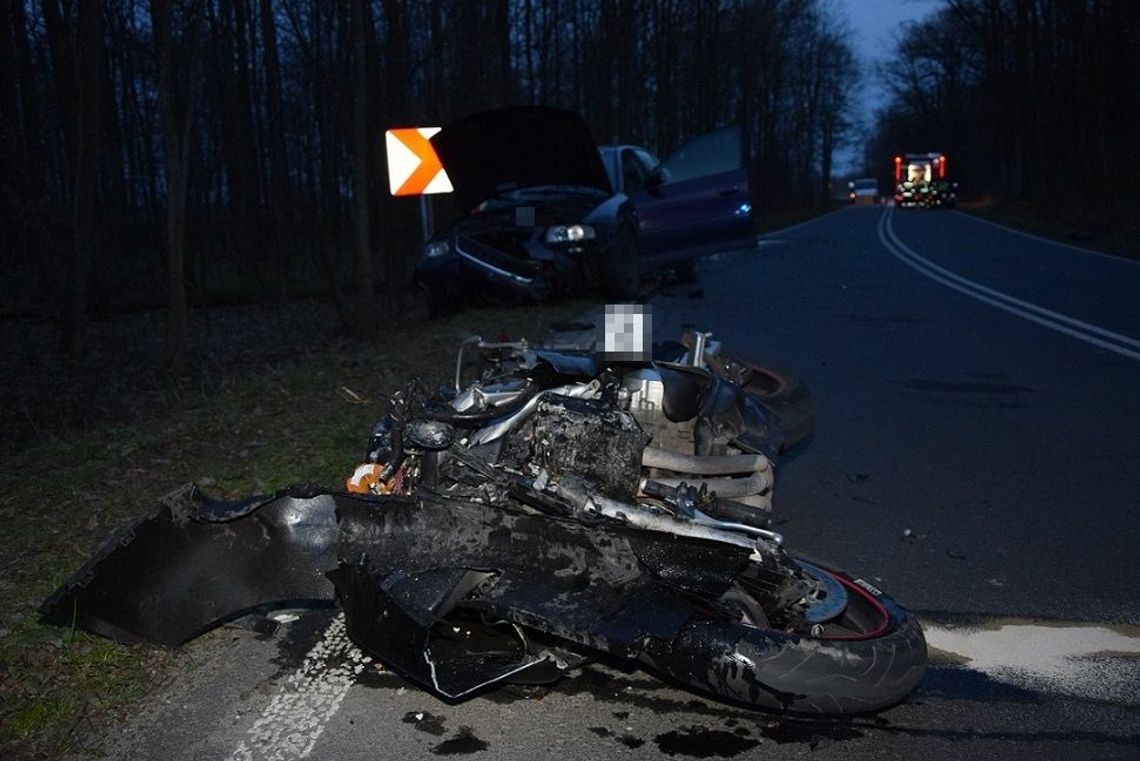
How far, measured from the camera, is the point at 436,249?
44.9 feet

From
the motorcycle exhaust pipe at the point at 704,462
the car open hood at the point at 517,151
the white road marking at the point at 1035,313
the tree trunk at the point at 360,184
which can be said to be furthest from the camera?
the tree trunk at the point at 360,184

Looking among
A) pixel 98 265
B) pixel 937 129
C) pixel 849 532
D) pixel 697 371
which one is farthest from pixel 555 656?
pixel 937 129

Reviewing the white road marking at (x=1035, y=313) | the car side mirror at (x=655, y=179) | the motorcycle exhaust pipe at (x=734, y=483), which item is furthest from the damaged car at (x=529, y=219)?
the motorcycle exhaust pipe at (x=734, y=483)

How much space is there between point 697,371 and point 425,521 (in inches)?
65.8

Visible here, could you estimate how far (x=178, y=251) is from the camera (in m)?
11.9

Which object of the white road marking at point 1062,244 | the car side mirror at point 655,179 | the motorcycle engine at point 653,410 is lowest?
the motorcycle engine at point 653,410

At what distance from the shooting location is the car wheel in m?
13.7

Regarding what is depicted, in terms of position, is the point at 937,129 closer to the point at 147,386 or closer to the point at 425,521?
the point at 147,386

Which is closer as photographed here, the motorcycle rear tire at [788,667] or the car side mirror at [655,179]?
the motorcycle rear tire at [788,667]

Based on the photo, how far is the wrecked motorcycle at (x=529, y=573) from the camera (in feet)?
11.7

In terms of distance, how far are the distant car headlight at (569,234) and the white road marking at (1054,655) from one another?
30.8ft

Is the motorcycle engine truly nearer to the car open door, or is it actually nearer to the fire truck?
the car open door

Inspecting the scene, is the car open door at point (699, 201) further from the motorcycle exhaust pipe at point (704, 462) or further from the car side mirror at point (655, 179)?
the motorcycle exhaust pipe at point (704, 462)

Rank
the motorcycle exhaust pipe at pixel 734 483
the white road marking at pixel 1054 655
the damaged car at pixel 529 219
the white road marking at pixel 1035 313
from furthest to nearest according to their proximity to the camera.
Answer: the damaged car at pixel 529 219 → the white road marking at pixel 1035 313 → the motorcycle exhaust pipe at pixel 734 483 → the white road marking at pixel 1054 655
